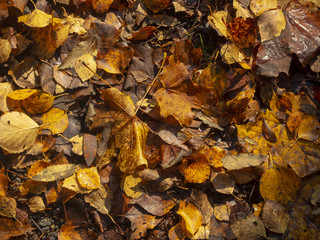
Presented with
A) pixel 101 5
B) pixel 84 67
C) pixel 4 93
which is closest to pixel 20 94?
pixel 4 93

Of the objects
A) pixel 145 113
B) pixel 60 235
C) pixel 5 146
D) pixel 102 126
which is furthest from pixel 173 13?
pixel 60 235

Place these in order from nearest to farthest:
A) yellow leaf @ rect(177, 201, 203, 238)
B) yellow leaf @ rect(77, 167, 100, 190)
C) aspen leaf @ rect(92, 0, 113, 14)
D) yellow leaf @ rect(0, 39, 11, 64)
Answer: yellow leaf @ rect(177, 201, 203, 238) < yellow leaf @ rect(77, 167, 100, 190) < yellow leaf @ rect(0, 39, 11, 64) < aspen leaf @ rect(92, 0, 113, 14)

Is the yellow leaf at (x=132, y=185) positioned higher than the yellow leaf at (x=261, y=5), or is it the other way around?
the yellow leaf at (x=261, y=5)

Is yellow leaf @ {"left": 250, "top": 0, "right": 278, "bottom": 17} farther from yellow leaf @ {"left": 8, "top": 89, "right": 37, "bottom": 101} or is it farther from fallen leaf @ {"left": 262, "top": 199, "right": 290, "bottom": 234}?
yellow leaf @ {"left": 8, "top": 89, "right": 37, "bottom": 101}

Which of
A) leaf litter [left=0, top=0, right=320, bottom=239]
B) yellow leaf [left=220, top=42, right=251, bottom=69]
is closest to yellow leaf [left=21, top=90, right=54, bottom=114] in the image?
leaf litter [left=0, top=0, right=320, bottom=239]

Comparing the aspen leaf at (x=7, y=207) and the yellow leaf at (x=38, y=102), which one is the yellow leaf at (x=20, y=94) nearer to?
the yellow leaf at (x=38, y=102)

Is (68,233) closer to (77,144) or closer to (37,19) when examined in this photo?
(77,144)

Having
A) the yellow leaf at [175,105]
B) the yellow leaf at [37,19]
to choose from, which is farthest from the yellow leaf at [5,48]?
the yellow leaf at [175,105]
